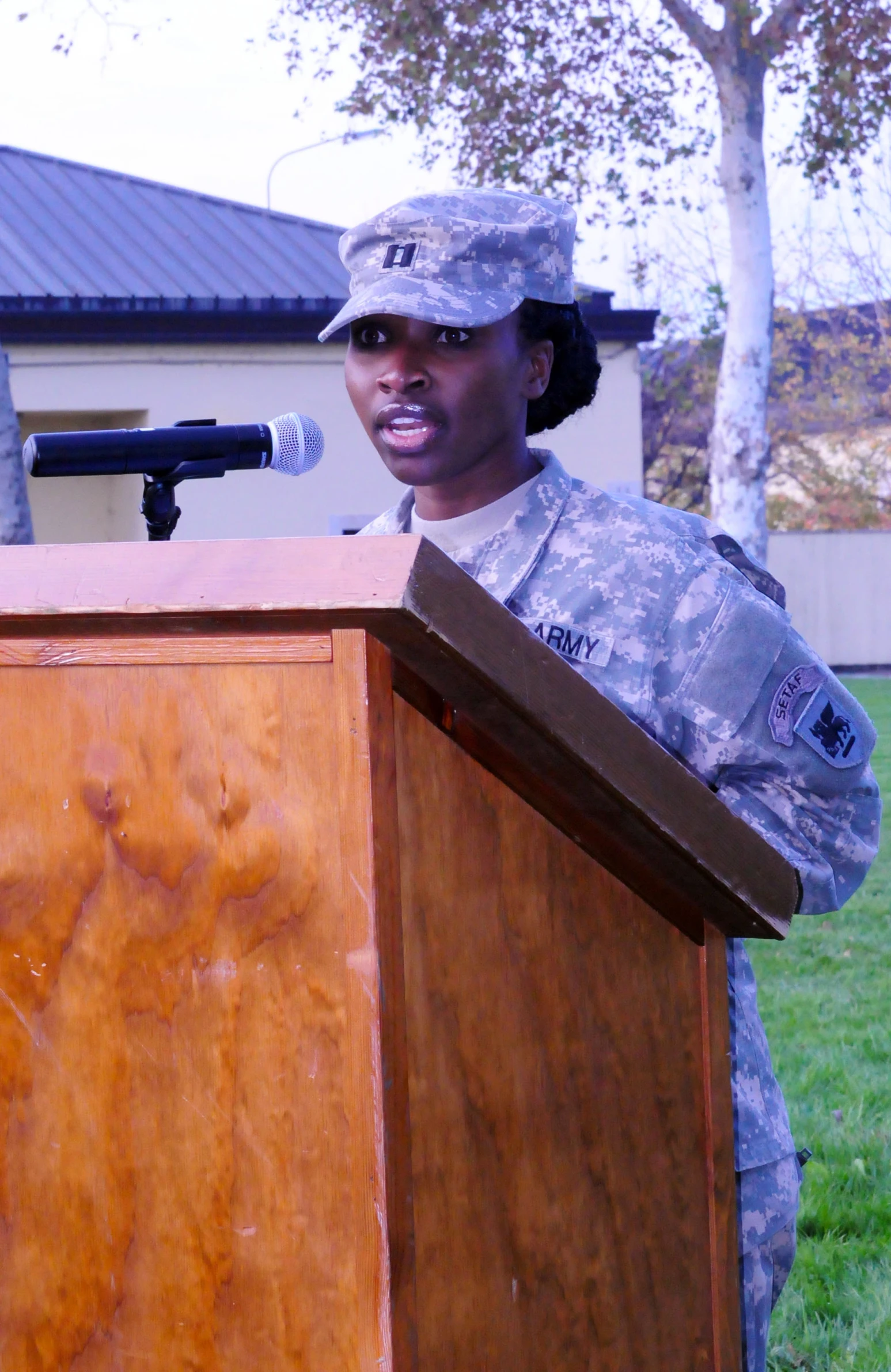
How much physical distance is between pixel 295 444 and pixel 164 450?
0.25 meters

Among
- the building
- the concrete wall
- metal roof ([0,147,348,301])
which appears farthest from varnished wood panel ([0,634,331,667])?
the concrete wall

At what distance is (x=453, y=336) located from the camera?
1693 millimetres

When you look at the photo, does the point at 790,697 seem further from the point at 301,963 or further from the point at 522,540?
the point at 301,963

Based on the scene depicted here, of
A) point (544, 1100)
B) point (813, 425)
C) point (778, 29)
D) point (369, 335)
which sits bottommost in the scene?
point (813, 425)

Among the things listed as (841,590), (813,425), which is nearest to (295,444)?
(841,590)

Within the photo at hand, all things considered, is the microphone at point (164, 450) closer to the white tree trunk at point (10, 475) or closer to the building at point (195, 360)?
the white tree trunk at point (10, 475)

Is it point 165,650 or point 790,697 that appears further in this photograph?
point 790,697

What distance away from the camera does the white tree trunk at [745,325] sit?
40.3 ft

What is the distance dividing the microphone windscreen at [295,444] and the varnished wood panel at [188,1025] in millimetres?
726

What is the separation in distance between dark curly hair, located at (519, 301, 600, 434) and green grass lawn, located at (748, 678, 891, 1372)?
6.73 feet

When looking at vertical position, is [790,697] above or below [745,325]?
below

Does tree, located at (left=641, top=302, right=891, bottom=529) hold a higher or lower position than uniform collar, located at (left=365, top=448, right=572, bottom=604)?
lower

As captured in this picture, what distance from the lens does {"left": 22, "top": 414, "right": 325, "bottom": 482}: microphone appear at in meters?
1.49

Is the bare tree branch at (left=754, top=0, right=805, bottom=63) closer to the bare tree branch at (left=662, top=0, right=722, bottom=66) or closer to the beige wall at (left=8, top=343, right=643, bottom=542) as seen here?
the bare tree branch at (left=662, top=0, right=722, bottom=66)
